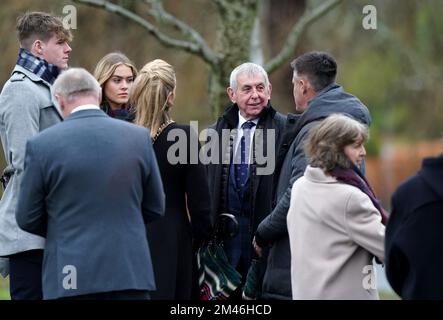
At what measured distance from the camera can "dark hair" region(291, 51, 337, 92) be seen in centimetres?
664

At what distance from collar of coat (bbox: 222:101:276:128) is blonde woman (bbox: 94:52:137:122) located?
0.70 metres

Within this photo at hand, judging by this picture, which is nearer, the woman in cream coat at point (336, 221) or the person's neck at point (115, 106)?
the woman in cream coat at point (336, 221)

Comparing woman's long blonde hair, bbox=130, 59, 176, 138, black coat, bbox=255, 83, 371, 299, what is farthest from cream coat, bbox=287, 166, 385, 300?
woman's long blonde hair, bbox=130, 59, 176, 138

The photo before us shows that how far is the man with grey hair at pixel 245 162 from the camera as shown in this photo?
6.90 m

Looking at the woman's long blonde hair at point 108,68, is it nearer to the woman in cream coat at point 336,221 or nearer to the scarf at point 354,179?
the woman in cream coat at point 336,221

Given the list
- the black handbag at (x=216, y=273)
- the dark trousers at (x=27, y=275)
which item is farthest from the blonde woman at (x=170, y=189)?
the dark trousers at (x=27, y=275)

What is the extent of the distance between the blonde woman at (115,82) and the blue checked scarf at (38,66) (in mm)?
563

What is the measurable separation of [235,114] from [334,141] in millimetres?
1707

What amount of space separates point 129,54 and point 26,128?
313 inches

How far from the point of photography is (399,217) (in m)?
4.89

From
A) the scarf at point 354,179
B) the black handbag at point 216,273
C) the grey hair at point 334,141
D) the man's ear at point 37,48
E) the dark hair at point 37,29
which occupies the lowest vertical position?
the black handbag at point 216,273

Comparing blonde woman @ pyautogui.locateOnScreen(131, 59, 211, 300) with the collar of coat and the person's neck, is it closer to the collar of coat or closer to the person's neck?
the person's neck

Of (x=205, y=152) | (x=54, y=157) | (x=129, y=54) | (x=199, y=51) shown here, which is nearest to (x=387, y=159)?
(x=129, y=54)

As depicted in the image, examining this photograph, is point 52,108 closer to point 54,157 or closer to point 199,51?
point 54,157
